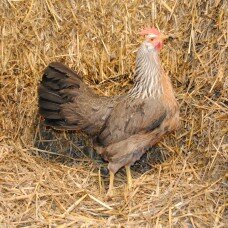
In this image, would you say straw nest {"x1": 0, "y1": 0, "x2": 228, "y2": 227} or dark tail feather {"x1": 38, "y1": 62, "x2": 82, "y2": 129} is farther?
dark tail feather {"x1": 38, "y1": 62, "x2": 82, "y2": 129}

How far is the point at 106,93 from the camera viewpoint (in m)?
4.58

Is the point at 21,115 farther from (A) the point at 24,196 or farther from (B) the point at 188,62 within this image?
(B) the point at 188,62

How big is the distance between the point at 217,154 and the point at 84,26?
158cm

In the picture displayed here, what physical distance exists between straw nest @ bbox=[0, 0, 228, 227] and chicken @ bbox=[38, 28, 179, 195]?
27 centimetres

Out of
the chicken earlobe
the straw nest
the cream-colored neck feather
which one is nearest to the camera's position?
the straw nest

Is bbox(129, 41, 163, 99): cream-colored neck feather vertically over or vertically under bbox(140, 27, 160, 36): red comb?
under

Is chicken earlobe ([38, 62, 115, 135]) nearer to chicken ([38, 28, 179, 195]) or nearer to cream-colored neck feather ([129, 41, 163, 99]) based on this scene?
chicken ([38, 28, 179, 195])

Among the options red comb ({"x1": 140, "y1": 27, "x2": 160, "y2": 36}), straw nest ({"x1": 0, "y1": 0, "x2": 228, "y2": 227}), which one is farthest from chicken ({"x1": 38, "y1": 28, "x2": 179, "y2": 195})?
straw nest ({"x1": 0, "y1": 0, "x2": 228, "y2": 227})

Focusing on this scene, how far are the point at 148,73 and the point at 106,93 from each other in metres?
0.58

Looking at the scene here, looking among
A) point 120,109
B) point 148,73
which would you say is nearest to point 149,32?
point 148,73

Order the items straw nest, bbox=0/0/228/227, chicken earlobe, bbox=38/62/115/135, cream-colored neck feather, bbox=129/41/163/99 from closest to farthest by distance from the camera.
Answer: straw nest, bbox=0/0/228/227 → cream-colored neck feather, bbox=129/41/163/99 → chicken earlobe, bbox=38/62/115/135

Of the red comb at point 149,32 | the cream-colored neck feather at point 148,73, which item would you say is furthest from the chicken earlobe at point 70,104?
the red comb at point 149,32

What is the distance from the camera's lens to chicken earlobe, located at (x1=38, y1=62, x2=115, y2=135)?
421cm

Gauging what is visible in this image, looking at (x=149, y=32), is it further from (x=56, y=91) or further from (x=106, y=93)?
(x=56, y=91)
